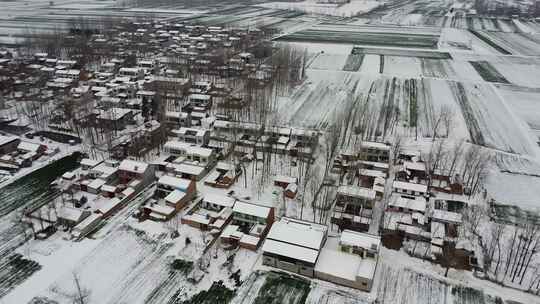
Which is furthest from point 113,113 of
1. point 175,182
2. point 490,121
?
point 490,121

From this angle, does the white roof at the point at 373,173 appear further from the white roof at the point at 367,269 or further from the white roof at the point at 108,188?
the white roof at the point at 108,188

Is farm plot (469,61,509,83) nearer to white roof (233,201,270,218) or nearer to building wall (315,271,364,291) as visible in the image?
white roof (233,201,270,218)

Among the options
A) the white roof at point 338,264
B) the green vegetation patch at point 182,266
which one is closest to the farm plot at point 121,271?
the green vegetation patch at point 182,266

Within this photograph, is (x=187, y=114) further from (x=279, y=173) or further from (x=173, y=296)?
(x=173, y=296)

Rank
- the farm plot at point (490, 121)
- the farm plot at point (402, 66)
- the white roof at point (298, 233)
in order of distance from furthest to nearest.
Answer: the farm plot at point (402, 66), the farm plot at point (490, 121), the white roof at point (298, 233)

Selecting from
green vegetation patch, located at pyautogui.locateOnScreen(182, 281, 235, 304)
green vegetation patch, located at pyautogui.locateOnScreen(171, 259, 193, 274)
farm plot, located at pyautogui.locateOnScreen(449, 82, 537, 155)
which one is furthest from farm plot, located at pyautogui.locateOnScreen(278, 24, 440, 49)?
green vegetation patch, located at pyautogui.locateOnScreen(182, 281, 235, 304)
